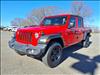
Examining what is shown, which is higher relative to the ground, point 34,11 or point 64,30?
point 34,11

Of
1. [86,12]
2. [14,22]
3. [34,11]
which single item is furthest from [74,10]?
[14,22]

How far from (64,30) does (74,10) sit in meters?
34.7

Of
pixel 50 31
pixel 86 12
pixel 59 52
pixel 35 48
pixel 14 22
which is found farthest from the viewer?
pixel 14 22

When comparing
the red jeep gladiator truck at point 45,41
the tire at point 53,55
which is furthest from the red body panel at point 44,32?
the tire at point 53,55

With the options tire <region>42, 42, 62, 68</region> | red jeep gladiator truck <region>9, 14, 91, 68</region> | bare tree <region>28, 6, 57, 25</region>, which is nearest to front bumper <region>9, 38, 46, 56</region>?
red jeep gladiator truck <region>9, 14, 91, 68</region>

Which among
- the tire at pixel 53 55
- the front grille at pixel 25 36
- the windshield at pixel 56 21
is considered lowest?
the tire at pixel 53 55

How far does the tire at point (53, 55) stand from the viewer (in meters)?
4.35

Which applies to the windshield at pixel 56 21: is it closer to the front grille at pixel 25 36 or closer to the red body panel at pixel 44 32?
the red body panel at pixel 44 32

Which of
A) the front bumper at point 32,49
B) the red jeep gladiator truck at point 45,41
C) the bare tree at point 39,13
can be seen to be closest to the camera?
the front bumper at point 32,49

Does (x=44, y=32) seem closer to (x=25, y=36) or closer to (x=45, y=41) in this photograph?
(x=45, y=41)

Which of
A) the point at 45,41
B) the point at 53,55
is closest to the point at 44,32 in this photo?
the point at 45,41

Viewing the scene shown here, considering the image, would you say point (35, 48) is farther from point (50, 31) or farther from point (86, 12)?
point (86, 12)

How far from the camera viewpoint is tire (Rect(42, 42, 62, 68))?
435 cm

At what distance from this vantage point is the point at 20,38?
15.7ft
